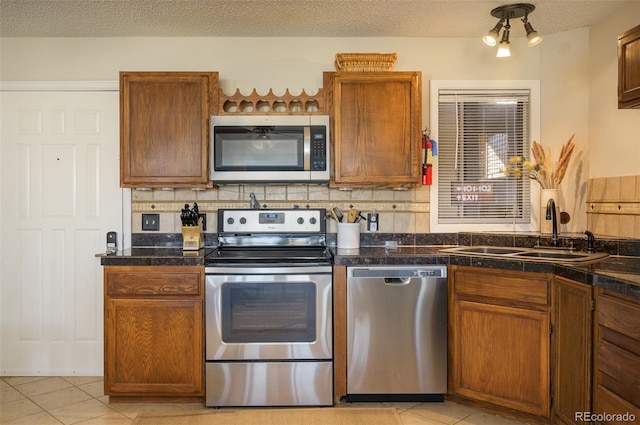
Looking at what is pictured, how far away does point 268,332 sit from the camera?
266 centimetres

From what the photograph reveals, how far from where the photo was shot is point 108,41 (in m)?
3.24

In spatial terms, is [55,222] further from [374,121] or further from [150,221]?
[374,121]

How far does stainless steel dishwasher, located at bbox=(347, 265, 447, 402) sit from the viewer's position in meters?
2.67

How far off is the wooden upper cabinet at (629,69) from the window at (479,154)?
944 millimetres

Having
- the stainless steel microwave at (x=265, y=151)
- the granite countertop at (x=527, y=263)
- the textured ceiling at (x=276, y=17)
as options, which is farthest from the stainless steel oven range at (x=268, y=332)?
the textured ceiling at (x=276, y=17)

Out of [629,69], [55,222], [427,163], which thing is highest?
[629,69]

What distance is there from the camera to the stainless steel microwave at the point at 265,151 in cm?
293

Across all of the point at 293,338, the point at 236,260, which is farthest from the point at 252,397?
the point at 236,260

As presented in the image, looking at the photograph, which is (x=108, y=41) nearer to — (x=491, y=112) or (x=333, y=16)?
(x=333, y=16)

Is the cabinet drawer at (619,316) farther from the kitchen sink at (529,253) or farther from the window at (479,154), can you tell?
the window at (479,154)

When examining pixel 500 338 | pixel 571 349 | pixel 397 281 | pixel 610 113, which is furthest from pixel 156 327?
pixel 610 113

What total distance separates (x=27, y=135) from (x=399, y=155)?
2.57m

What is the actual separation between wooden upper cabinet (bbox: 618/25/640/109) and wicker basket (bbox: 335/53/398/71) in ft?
4.09

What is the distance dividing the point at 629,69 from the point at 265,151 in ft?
6.54
